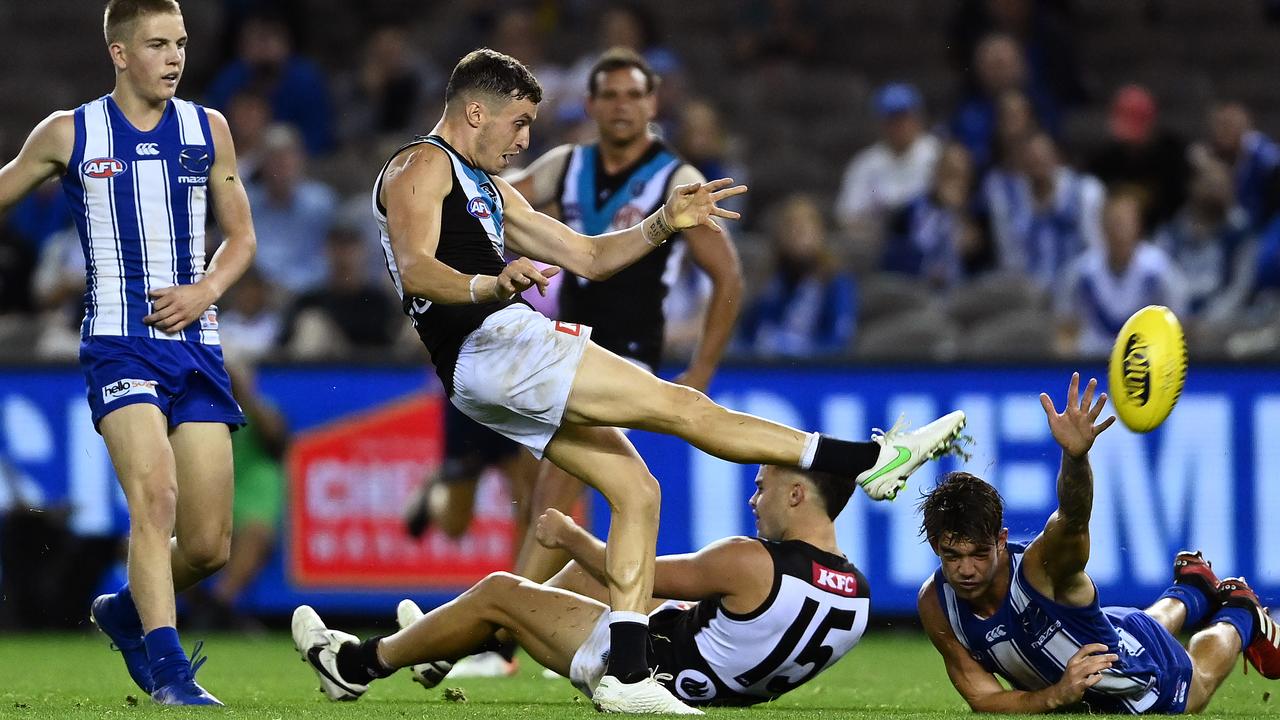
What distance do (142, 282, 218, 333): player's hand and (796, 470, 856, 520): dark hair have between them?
7.14 ft

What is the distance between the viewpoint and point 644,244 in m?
6.48

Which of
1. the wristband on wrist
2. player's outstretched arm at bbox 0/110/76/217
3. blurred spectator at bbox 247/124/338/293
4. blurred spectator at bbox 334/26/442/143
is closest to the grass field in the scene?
the wristband on wrist

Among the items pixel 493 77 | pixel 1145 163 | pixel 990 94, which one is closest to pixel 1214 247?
pixel 1145 163

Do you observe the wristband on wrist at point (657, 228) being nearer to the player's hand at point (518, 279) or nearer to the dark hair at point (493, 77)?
the dark hair at point (493, 77)

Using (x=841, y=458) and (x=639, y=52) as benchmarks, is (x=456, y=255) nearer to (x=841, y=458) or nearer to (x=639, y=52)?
(x=841, y=458)

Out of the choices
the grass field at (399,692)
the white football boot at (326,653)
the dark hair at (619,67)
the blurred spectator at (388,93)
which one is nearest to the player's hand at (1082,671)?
the grass field at (399,692)

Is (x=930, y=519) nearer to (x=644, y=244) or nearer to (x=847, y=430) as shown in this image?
(x=644, y=244)

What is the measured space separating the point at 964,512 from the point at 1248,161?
7.18 m

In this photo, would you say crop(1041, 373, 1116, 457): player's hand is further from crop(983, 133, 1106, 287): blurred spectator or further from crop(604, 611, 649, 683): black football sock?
crop(983, 133, 1106, 287): blurred spectator

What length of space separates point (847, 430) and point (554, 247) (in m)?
4.41

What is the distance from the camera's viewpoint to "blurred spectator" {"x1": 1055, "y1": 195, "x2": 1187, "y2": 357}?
37.5ft

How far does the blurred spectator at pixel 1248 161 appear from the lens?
12.3 m

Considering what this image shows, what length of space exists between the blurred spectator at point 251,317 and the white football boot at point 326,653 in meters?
5.54

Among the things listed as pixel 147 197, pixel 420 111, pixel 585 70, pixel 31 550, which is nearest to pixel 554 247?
pixel 147 197
